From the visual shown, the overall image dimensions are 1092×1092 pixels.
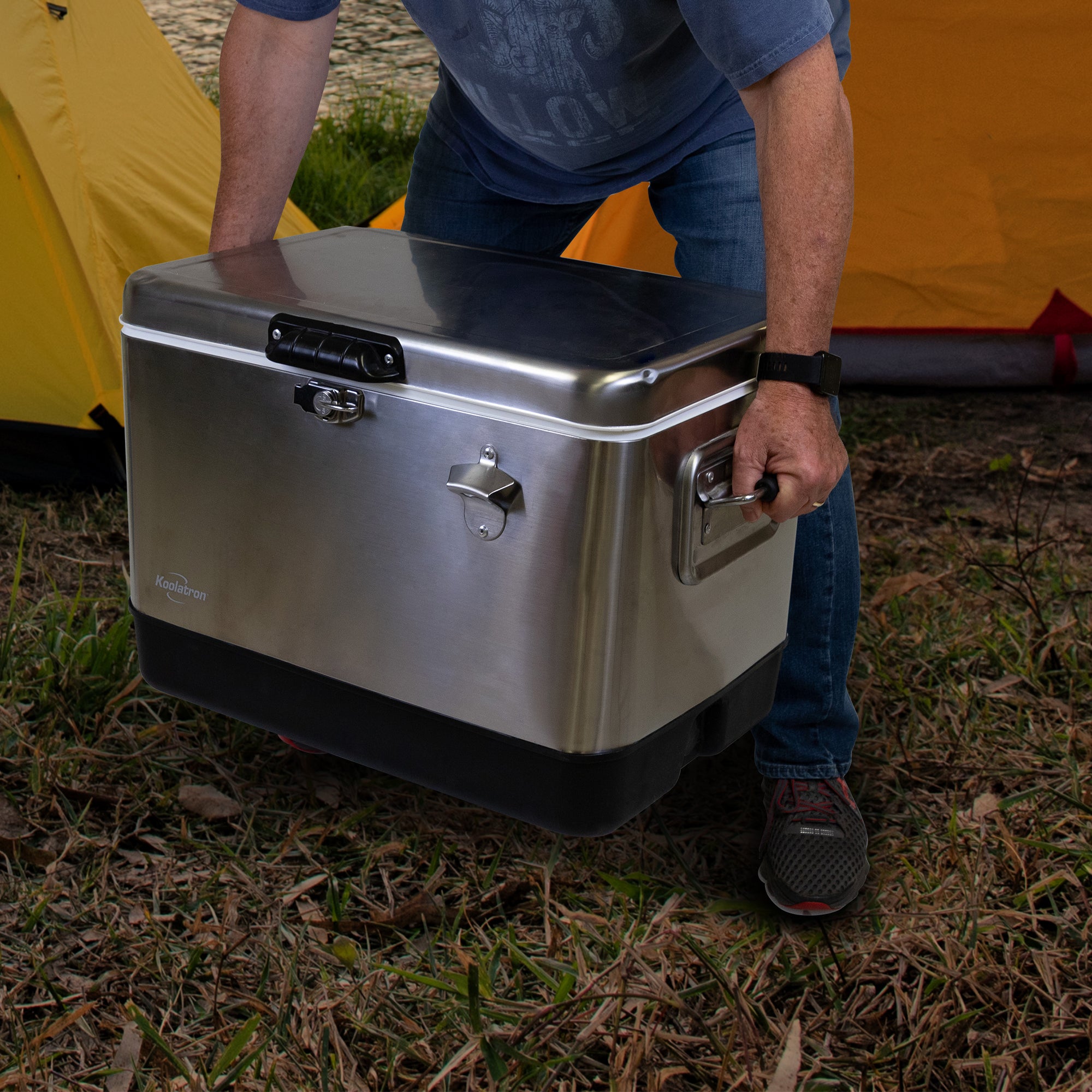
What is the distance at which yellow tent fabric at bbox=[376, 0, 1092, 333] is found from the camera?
89.4 inches

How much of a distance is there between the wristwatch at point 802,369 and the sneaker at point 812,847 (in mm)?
474

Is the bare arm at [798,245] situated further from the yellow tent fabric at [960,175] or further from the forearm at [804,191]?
the yellow tent fabric at [960,175]

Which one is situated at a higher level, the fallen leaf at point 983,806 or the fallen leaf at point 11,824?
the fallen leaf at point 983,806

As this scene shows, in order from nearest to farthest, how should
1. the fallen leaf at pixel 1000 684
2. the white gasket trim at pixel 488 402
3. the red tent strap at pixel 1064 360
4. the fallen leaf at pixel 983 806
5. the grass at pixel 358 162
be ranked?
1. the white gasket trim at pixel 488 402
2. the fallen leaf at pixel 983 806
3. the fallen leaf at pixel 1000 684
4. the red tent strap at pixel 1064 360
5. the grass at pixel 358 162

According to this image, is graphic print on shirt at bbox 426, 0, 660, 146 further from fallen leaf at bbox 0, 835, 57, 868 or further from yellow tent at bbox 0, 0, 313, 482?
yellow tent at bbox 0, 0, 313, 482

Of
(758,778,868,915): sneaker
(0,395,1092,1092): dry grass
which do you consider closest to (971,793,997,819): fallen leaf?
(0,395,1092,1092): dry grass

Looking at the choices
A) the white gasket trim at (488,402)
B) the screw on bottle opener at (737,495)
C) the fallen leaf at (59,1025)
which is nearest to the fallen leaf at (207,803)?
the fallen leaf at (59,1025)

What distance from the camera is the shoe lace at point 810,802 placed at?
126 cm

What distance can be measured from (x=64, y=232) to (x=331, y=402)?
1.17 metres

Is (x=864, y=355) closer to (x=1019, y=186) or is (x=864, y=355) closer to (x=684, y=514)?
(x=1019, y=186)

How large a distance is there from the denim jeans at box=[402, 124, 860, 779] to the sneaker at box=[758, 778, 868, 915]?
21 millimetres

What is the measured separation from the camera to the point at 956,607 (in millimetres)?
1743

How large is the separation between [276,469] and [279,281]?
0.53ft

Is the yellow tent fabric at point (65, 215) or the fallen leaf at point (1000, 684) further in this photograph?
the yellow tent fabric at point (65, 215)
